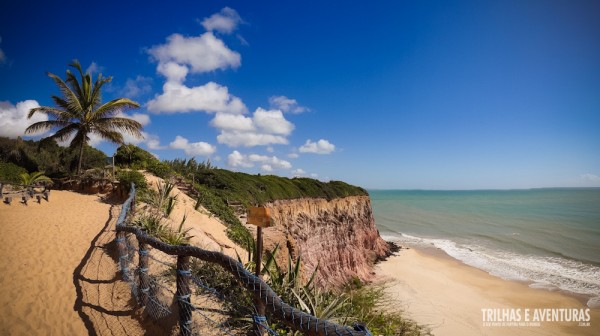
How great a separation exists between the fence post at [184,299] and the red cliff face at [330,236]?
9.28 metres

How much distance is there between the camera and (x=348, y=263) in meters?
21.8

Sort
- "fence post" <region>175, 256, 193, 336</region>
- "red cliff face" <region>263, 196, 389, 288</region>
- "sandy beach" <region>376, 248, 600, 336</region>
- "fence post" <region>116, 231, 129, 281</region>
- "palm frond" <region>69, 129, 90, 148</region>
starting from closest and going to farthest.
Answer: "fence post" <region>175, 256, 193, 336</region> < "fence post" <region>116, 231, 129, 281</region> < "sandy beach" <region>376, 248, 600, 336</region> < "red cliff face" <region>263, 196, 389, 288</region> < "palm frond" <region>69, 129, 90, 148</region>

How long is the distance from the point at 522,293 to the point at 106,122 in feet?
95.6

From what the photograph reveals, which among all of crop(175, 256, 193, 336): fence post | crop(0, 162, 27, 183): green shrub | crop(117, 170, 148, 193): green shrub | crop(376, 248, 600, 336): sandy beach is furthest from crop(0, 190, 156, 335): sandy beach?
crop(0, 162, 27, 183): green shrub

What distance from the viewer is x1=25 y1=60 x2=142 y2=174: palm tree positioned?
17.0 m

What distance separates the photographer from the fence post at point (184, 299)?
11.7ft

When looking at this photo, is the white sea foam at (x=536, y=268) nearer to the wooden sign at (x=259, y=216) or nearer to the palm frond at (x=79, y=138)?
the wooden sign at (x=259, y=216)

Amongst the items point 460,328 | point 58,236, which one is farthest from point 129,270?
point 460,328

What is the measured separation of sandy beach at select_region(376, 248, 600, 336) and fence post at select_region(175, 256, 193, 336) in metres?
11.0

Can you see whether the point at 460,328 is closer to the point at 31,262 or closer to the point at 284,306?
the point at 284,306

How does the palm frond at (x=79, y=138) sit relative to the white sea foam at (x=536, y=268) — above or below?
above

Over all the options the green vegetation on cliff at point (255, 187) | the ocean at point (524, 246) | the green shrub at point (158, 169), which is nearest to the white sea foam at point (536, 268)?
the ocean at point (524, 246)

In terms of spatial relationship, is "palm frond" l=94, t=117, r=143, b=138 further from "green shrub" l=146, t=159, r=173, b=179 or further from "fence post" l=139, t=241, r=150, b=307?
"fence post" l=139, t=241, r=150, b=307

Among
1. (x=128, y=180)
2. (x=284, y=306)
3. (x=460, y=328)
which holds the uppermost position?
(x=128, y=180)
